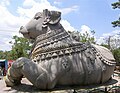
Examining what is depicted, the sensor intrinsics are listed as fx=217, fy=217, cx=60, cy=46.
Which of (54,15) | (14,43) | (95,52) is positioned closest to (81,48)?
(95,52)

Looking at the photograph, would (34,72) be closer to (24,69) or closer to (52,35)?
(24,69)

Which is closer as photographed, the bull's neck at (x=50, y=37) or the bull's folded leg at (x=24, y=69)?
the bull's folded leg at (x=24, y=69)

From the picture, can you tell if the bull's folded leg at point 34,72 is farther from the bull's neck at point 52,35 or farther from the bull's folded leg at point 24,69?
the bull's neck at point 52,35

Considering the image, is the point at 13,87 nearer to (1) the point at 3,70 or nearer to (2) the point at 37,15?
(2) the point at 37,15

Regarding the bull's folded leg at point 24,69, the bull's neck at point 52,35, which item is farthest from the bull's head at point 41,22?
the bull's folded leg at point 24,69

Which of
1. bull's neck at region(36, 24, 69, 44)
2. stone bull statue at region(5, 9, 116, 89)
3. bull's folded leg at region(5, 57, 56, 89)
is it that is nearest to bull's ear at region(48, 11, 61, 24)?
stone bull statue at region(5, 9, 116, 89)

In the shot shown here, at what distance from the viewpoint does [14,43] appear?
30.5m

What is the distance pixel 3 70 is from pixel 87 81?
1032 cm

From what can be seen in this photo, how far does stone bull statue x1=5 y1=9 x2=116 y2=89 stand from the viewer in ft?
16.8

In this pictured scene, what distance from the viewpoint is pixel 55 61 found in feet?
17.5

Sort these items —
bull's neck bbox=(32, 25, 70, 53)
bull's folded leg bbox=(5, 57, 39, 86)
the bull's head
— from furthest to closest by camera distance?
the bull's head, bull's neck bbox=(32, 25, 70, 53), bull's folded leg bbox=(5, 57, 39, 86)

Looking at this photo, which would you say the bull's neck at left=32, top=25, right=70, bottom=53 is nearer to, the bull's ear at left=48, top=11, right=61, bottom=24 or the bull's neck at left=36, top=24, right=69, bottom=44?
the bull's neck at left=36, top=24, right=69, bottom=44

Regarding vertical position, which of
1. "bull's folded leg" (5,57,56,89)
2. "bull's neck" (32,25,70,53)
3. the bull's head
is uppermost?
the bull's head

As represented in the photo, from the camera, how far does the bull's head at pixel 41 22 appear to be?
5.83 meters
